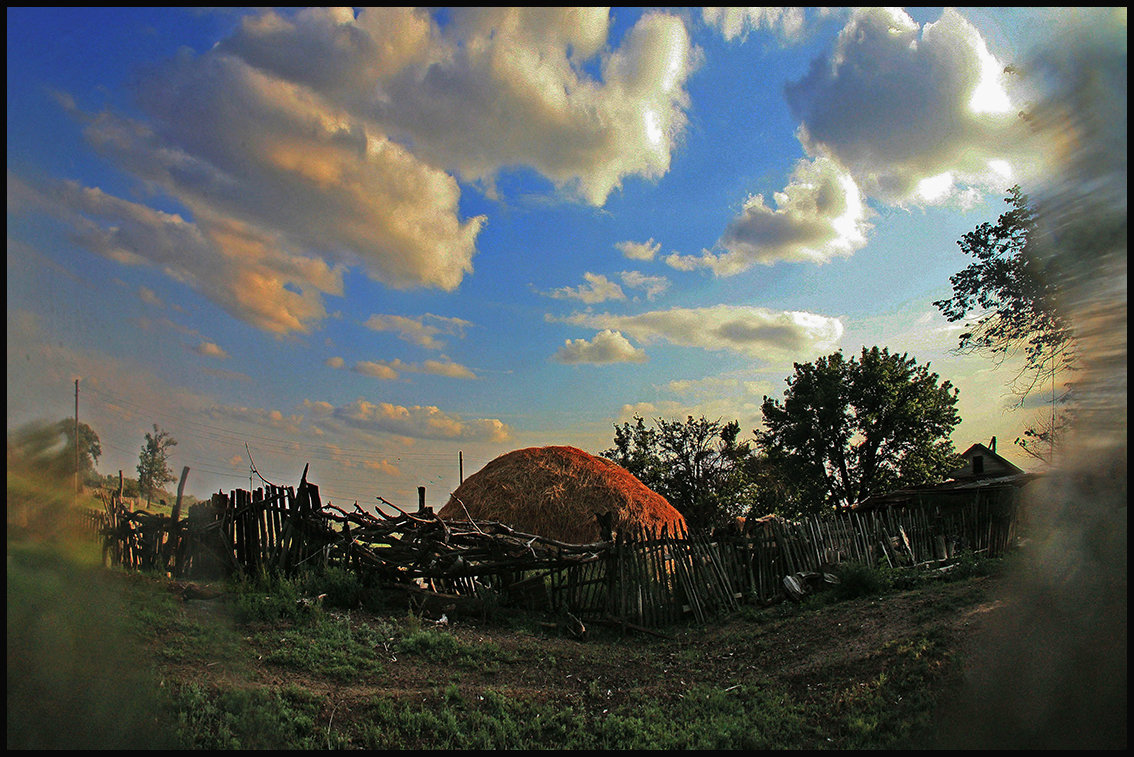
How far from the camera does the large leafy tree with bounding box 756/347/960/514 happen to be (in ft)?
95.6

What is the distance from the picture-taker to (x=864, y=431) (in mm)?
30047

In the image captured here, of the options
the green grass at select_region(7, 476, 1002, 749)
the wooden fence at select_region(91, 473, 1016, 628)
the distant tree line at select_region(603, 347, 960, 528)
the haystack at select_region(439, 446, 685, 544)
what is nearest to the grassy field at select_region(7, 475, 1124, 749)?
the green grass at select_region(7, 476, 1002, 749)

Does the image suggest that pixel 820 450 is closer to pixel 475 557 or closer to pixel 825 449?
pixel 825 449

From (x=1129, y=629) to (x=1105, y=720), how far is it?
38 cm

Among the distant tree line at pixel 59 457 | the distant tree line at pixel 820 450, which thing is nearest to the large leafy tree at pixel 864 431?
the distant tree line at pixel 820 450

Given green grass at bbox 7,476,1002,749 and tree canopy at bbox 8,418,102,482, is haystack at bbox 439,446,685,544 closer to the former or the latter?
green grass at bbox 7,476,1002,749

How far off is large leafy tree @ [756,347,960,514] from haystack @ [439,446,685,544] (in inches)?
587

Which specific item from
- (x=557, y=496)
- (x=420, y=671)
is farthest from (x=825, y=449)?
(x=420, y=671)

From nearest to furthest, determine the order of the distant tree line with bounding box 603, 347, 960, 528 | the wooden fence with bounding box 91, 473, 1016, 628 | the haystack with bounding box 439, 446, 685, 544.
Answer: the wooden fence with bounding box 91, 473, 1016, 628
the haystack with bounding box 439, 446, 685, 544
the distant tree line with bounding box 603, 347, 960, 528

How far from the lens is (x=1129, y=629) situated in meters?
2.60

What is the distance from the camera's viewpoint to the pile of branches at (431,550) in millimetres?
9711

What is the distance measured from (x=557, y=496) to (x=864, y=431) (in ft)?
66.0

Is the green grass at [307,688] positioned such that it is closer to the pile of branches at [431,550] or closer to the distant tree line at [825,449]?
the pile of branches at [431,550]

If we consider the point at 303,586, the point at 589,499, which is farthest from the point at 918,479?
the point at 303,586
